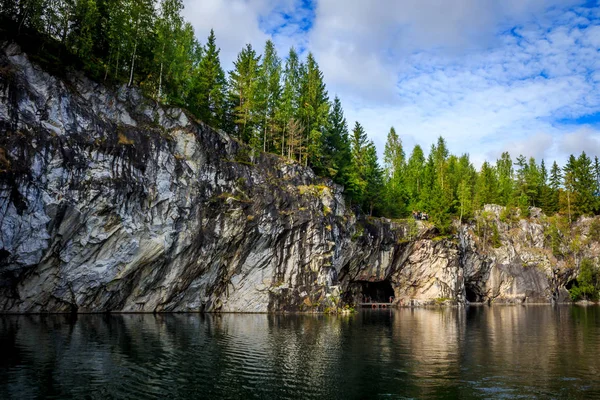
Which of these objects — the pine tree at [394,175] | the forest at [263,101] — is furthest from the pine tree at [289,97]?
the pine tree at [394,175]

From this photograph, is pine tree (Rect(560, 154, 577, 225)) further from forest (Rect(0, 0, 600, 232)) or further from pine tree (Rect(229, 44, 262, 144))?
pine tree (Rect(229, 44, 262, 144))

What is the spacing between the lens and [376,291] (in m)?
83.2

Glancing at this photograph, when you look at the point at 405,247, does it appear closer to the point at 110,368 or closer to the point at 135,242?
the point at 135,242

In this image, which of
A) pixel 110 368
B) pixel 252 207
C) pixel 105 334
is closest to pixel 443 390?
pixel 110 368

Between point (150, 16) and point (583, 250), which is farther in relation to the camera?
point (583, 250)

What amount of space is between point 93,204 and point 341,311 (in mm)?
32324

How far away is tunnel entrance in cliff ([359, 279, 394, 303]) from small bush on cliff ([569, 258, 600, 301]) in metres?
40.7

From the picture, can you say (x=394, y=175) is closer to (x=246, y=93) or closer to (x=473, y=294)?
(x=473, y=294)

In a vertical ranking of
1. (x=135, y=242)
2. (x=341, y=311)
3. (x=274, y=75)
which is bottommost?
(x=341, y=311)

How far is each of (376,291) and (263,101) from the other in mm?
43172

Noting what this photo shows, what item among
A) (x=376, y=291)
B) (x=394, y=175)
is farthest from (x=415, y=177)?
(x=376, y=291)

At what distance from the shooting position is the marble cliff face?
36.0 m

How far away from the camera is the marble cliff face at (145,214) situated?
36.0m

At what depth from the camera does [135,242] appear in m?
42.4
